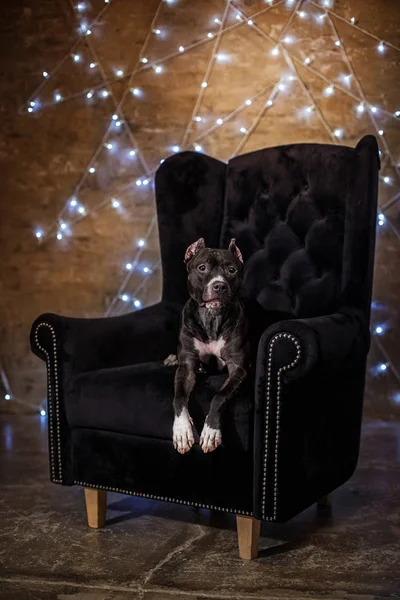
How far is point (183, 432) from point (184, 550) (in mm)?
426

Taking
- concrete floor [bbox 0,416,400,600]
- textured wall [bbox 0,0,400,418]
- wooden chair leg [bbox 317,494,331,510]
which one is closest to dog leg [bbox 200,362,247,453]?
concrete floor [bbox 0,416,400,600]

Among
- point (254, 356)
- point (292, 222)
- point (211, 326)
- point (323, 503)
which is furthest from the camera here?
point (292, 222)

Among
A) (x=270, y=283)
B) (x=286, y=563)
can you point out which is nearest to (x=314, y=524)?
(x=286, y=563)

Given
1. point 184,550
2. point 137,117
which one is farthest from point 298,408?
point 137,117

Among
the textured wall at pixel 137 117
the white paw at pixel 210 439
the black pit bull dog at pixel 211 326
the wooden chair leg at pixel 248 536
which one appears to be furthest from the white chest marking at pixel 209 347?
the textured wall at pixel 137 117

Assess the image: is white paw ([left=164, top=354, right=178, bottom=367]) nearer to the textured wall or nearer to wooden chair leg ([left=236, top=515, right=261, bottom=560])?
wooden chair leg ([left=236, top=515, right=261, bottom=560])

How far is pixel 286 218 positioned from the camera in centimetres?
324

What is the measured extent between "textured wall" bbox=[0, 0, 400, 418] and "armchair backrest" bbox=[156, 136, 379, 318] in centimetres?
→ 132

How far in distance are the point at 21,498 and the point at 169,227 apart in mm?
1262

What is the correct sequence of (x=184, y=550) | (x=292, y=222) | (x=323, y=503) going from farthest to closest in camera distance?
(x=292, y=222)
(x=323, y=503)
(x=184, y=550)

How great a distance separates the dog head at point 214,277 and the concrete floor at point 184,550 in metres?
0.83

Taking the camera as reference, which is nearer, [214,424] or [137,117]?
[214,424]

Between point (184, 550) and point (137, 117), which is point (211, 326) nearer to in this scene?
point (184, 550)

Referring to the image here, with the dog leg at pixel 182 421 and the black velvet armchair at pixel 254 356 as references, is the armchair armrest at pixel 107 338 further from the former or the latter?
the dog leg at pixel 182 421
